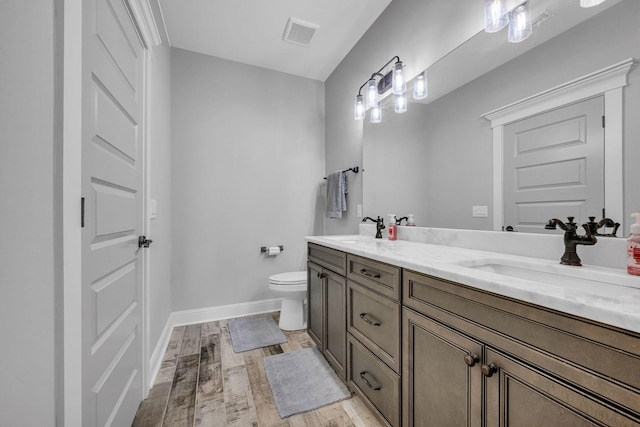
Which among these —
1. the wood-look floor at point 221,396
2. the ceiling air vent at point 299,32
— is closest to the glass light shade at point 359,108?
the ceiling air vent at point 299,32

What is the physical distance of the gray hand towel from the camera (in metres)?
2.51

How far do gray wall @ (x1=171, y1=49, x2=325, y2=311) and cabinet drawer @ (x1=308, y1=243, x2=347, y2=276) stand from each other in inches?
35.7

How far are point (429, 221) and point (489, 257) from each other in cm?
56

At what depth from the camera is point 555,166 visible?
102 cm

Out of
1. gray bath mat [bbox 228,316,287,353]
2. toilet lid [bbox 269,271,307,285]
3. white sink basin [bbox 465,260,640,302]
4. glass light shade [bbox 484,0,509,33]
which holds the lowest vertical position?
gray bath mat [bbox 228,316,287,353]

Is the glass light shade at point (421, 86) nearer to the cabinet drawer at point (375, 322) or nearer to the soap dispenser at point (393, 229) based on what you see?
the soap dispenser at point (393, 229)

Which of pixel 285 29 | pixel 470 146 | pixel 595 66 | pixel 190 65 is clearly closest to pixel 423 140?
pixel 470 146

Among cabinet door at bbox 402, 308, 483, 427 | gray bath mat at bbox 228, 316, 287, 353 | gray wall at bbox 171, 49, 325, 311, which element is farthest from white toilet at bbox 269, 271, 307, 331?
cabinet door at bbox 402, 308, 483, 427

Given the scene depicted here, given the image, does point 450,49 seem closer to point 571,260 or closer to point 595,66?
point 595,66

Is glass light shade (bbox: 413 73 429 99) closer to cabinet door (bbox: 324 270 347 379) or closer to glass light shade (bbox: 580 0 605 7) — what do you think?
glass light shade (bbox: 580 0 605 7)

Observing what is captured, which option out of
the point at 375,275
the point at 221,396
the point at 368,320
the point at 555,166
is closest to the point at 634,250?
the point at 555,166

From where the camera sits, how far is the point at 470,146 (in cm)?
139

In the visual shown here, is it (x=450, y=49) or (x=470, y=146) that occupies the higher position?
(x=450, y=49)

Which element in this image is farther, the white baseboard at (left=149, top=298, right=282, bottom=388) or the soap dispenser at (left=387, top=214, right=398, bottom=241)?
the white baseboard at (left=149, top=298, right=282, bottom=388)
